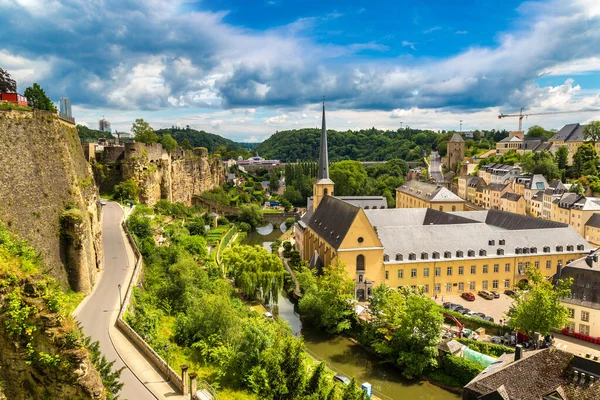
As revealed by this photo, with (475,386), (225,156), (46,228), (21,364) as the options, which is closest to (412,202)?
(475,386)

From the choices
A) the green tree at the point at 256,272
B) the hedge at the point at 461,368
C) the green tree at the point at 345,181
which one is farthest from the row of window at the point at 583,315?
the green tree at the point at 345,181

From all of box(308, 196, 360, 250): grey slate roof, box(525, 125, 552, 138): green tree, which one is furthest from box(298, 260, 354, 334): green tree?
box(525, 125, 552, 138): green tree

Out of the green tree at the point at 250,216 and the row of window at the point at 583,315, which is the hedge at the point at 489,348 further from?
the green tree at the point at 250,216

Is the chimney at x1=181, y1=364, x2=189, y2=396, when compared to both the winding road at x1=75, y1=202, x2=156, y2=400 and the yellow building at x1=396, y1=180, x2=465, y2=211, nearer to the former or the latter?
the winding road at x1=75, y1=202, x2=156, y2=400

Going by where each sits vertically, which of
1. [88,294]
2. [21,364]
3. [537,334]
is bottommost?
[537,334]

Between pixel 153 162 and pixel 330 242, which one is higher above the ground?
pixel 153 162

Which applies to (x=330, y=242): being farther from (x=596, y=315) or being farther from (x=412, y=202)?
(x=412, y=202)
